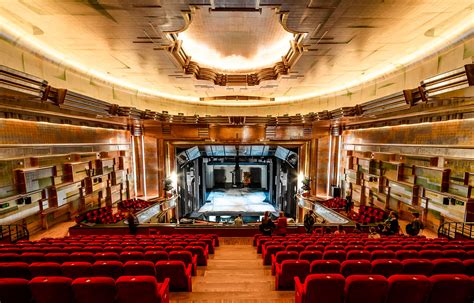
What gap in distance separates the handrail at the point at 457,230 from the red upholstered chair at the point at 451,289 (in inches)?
201

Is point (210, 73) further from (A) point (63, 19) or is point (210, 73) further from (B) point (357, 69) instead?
(B) point (357, 69)

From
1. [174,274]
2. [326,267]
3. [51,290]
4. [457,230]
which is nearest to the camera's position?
[51,290]

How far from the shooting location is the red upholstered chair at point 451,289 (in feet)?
8.48

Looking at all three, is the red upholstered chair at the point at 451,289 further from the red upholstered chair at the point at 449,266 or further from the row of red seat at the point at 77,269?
the row of red seat at the point at 77,269

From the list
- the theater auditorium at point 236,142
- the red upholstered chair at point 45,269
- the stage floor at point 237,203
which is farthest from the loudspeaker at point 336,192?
the red upholstered chair at point 45,269

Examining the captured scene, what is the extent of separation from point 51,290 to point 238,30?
20.7 ft

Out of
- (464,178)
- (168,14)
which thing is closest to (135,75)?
(168,14)

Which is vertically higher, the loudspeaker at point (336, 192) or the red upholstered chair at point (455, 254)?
the red upholstered chair at point (455, 254)

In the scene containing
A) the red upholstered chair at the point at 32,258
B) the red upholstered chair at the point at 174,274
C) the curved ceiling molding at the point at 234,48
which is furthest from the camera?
the curved ceiling molding at the point at 234,48

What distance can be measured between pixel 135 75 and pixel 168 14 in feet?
17.6

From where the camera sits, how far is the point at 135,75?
900cm

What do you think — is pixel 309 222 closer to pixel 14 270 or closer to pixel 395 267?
pixel 395 267

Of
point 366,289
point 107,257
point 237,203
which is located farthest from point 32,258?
point 237,203

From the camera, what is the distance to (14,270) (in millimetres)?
3180
